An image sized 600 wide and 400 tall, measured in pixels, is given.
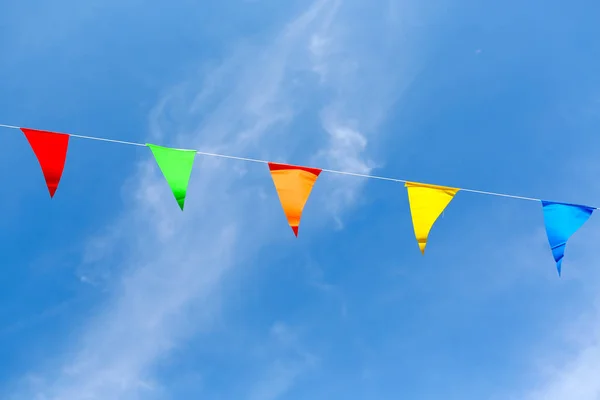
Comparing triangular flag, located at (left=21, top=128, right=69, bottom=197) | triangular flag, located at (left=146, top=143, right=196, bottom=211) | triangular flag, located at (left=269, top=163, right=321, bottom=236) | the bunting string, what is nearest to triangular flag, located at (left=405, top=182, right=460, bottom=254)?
the bunting string

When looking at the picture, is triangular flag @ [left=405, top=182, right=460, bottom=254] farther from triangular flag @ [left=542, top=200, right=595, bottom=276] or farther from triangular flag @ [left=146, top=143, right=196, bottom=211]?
triangular flag @ [left=146, top=143, right=196, bottom=211]

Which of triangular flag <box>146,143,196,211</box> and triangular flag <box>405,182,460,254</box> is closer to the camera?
triangular flag <box>146,143,196,211</box>

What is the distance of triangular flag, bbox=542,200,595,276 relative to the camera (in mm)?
7656

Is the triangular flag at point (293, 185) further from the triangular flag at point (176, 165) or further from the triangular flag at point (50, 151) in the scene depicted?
the triangular flag at point (50, 151)

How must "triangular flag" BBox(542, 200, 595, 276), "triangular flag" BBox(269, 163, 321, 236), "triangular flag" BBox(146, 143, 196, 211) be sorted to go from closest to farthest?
1. "triangular flag" BBox(146, 143, 196, 211)
2. "triangular flag" BBox(269, 163, 321, 236)
3. "triangular flag" BBox(542, 200, 595, 276)

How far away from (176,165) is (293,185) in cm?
171

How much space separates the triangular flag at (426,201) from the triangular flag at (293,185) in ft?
4.84

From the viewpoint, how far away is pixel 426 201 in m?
7.50

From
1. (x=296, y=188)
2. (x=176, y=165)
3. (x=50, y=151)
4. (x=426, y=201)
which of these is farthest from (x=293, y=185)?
(x=50, y=151)

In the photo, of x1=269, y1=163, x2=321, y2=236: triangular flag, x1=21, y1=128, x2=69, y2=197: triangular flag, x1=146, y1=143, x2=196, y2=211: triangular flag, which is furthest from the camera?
x1=269, y1=163, x2=321, y2=236: triangular flag

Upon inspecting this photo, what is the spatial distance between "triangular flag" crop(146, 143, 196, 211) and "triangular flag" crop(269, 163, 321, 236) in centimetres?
120

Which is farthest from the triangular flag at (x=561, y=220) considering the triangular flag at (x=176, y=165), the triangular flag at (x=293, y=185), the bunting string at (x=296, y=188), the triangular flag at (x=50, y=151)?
the triangular flag at (x=50, y=151)

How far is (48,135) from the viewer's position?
7.12 metres

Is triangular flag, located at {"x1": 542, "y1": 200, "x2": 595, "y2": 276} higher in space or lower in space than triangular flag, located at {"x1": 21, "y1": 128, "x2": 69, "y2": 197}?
lower
